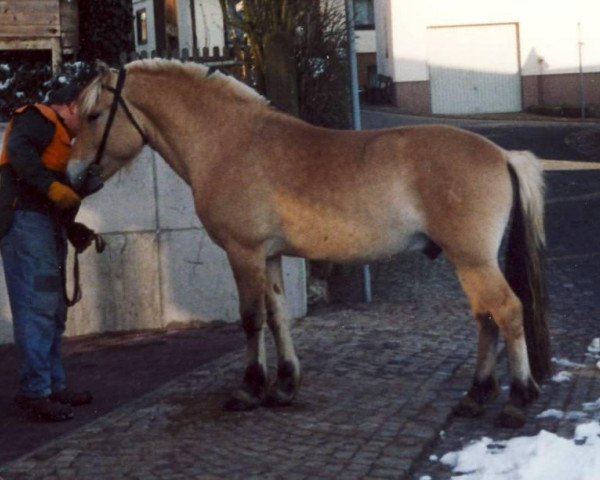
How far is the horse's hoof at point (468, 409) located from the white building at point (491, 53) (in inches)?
1448

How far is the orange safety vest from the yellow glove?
305 mm

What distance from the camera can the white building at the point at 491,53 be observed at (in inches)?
1709

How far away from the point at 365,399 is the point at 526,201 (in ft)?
4.95

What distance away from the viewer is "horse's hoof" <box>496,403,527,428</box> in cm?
709

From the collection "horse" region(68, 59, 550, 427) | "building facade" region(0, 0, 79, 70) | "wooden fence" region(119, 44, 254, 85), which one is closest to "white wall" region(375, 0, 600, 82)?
"building facade" region(0, 0, 79, 70)

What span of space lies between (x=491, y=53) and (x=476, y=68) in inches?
27.5

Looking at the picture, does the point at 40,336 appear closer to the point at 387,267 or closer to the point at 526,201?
the point at 526,201

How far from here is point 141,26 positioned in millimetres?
35438

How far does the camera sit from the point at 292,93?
1098 centimetres

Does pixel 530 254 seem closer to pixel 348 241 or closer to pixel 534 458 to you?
pixel 348 241

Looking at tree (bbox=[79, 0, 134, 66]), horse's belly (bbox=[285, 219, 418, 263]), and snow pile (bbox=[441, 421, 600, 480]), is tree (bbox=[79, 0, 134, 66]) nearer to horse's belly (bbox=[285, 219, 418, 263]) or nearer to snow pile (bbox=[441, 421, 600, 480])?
horse's belly (bbox=[285, 219, 418, 263])

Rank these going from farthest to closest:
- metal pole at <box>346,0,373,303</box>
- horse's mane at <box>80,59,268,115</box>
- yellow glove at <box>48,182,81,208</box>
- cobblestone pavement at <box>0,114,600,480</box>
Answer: metal pole at <box>346,0,373,303</box>, horse's mane at <box>80,59,268,115</box>, yellow glove at <box>48,182,81,208</box>, cobblestone pavement at <box>0,114,600,480</box>

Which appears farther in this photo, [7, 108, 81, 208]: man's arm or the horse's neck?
the horse's neck

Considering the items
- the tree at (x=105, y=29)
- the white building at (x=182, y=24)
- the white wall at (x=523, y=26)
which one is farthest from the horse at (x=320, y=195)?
the white wall at (x=523, y=26)
